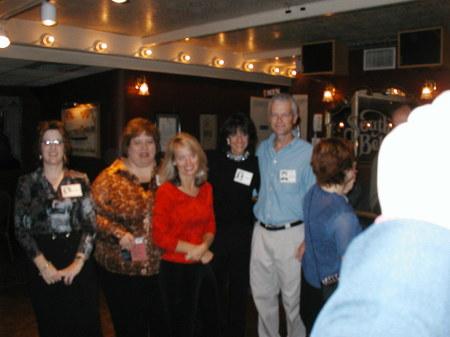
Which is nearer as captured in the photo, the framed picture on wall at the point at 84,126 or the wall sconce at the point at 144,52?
the wall sconce at the point at 144,52

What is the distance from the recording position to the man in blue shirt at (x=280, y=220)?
8.36 ft

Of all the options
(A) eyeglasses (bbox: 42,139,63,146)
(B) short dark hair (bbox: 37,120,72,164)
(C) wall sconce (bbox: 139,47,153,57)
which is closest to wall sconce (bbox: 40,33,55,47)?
(C) wall sconce (bbox: 139,47,153,57)

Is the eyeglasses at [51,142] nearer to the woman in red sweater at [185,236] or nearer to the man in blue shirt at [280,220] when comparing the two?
the woman in red sweater at [185,236]

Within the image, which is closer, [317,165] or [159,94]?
[317,165]

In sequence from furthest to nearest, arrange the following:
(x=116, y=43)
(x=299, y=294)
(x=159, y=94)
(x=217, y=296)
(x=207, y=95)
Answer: (x=207, y=95) → (x=159, y=94) → (x=116, y=43) → (x=299, y=294) → (x=217, y=296)

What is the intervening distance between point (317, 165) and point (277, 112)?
599mm

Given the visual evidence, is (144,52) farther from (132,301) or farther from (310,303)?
(310,303)

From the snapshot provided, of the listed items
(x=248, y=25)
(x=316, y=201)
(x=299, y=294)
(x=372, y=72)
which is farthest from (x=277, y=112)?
(x=372, y=72)

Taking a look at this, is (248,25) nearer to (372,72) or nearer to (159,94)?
(159,94)

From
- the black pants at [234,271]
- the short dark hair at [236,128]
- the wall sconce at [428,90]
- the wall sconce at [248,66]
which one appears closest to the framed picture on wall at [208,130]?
the wall sconce at [248,66]

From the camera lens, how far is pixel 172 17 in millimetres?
4680

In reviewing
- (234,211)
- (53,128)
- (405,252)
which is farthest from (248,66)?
(405,252)

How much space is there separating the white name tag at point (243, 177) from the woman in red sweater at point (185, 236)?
0.80ft

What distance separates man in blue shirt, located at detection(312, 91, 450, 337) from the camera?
0.33 m
